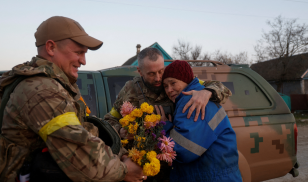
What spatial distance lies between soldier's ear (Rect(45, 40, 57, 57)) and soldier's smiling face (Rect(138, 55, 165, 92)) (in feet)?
3.33

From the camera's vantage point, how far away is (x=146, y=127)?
1.59 metres

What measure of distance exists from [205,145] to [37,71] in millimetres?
1196

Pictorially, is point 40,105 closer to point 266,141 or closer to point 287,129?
point 266,141

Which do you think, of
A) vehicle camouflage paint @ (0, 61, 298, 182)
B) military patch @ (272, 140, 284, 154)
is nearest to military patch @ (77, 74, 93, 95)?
vehicle camouflage paint @ (0, 61, 298, 182)

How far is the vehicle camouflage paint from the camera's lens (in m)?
2.75

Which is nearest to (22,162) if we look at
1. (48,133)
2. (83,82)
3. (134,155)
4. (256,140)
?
(48,133)

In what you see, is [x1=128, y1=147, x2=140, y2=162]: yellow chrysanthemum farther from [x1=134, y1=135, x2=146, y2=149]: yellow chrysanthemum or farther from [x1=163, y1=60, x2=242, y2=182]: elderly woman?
[x1=163, y1=60, x2=242, y2=182]: elderly woman

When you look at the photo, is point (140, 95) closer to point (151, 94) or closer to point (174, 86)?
point (151, 94)

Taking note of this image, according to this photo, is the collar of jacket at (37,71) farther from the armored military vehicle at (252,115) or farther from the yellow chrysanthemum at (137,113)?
the armored military vehicle at (252,115)

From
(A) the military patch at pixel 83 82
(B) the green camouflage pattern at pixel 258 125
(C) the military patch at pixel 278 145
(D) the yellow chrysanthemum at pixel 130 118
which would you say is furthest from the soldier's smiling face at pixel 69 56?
(C) the military patch at pixel 278 145

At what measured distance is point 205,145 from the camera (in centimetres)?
166

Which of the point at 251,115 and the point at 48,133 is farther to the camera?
the point at 251,115

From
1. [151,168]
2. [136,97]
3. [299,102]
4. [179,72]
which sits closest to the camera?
[151,168]

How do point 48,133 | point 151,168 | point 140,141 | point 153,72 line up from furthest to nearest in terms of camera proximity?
1. point 153,72
2. point 140,141
3. point 151,168
4. point 48,133
